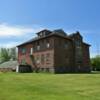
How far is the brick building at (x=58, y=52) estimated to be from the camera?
65188mm

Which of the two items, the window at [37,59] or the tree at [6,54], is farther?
the tree at [6,54]

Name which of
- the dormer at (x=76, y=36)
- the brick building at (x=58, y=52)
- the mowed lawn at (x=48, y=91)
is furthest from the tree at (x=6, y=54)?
the mowed lawn at (x=48, y=91)

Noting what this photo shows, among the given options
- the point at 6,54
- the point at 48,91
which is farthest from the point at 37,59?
the point at 6,54

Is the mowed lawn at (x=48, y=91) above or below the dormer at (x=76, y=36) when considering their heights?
below

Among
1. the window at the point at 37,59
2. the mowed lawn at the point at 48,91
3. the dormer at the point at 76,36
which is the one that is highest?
the dormer at the point at 76,36

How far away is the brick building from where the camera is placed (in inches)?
2566

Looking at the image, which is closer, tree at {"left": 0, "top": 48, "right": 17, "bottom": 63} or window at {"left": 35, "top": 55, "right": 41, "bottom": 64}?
window at {"left": 35, "top": 55, "right": 41, "bottom": 64}

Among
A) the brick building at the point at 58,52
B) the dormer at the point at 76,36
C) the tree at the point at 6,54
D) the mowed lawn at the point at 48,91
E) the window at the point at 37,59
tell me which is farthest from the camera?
the tree at the point at 6,54

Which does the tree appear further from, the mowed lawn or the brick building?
the mowed lawn

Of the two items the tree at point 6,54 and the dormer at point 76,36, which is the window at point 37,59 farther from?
the tree at point 6,54

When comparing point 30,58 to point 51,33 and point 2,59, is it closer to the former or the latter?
point 51,33

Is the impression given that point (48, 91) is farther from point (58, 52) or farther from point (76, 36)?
point (76, 36)

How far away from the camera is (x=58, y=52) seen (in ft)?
214

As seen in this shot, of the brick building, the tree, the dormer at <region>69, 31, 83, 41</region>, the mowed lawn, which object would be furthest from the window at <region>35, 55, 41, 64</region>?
the tree
